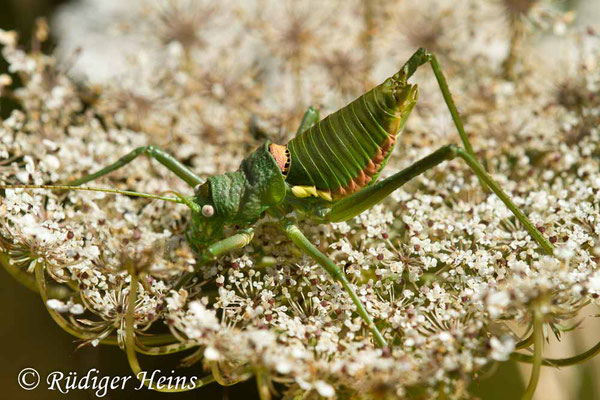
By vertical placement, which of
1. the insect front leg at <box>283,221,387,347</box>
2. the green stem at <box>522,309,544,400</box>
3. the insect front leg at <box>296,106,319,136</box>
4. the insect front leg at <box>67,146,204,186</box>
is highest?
the insect front leg at <box>296,106,319,136</box>

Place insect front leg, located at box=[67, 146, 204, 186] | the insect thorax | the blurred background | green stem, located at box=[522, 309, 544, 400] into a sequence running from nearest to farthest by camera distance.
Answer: green stem, located at box=[522, 309, 544, 400], the blurred background, the insect thorax, insect front leg, located at box=[67, 146, 204, 186]

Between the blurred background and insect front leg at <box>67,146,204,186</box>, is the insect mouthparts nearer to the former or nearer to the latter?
insect front leg at <box>67,146,204,186</box>

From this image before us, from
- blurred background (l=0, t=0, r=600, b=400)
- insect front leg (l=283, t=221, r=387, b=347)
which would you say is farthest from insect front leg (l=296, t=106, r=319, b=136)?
blurred background (l=0, t=0, r=600, b=400)

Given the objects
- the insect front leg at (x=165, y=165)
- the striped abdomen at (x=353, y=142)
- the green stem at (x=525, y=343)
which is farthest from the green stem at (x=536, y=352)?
the insect front leg at (x=165, y=165)

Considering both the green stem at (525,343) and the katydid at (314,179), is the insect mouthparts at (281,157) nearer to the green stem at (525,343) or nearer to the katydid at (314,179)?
the katydid at (314,179)

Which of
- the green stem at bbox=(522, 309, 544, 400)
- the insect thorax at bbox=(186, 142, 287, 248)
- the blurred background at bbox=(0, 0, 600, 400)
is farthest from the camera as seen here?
the insect thorax at bbox=(186, 142, 287, 248)

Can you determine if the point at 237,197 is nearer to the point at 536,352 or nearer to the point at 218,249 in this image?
the point at 218,249

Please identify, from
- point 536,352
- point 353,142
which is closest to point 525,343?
point 536,352

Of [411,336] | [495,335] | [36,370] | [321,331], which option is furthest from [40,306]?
[495,335]
